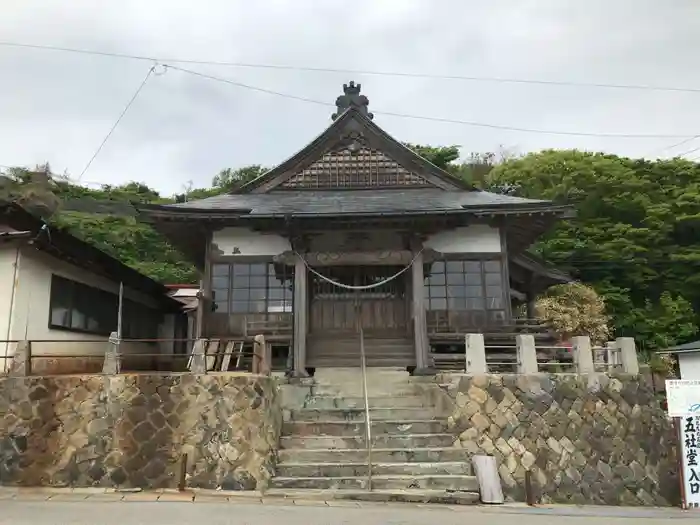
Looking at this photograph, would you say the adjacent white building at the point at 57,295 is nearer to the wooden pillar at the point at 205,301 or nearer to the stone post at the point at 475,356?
the wooden pillar at the point at 205,301

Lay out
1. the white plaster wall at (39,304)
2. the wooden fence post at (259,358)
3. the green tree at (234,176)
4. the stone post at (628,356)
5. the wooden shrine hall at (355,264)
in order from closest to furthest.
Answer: the wooden fence post at (259,358), the white plaster wall at (39,304), the stone post at (628,356), the wooden shrine hall at (355,264), the green tree at (234,176)

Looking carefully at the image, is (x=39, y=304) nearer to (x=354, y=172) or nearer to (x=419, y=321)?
(x=419, y=321)

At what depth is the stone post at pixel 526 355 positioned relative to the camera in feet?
38.8

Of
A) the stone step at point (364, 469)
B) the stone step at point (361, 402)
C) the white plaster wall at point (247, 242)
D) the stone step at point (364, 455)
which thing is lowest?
the stone step at point (364, 469)

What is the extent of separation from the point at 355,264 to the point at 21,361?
7.77 metres

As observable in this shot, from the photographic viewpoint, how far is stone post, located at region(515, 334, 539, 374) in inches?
466

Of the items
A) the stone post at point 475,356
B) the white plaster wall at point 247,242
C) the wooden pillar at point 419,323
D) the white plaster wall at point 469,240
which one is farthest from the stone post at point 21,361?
the white plaster wall at point 469,240

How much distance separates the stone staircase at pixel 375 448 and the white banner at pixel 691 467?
444 cm

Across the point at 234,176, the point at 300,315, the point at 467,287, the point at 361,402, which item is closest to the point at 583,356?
the point at 467,287

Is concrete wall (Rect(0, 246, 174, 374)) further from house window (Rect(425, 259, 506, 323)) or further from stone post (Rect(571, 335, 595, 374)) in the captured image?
stone post (Rect(571, 335, 595, 374))

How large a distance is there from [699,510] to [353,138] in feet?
44.5

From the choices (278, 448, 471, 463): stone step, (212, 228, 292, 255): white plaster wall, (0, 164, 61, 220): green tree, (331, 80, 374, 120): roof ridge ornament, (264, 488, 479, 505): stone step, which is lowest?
(264, 488, 479, 505): stone step

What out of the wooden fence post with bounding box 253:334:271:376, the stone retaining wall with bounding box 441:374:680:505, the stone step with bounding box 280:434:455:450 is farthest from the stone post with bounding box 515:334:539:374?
the wooden fence post with bounding box 253:334:271:376

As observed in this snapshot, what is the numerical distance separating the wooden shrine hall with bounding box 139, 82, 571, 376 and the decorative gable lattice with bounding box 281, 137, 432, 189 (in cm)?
43
